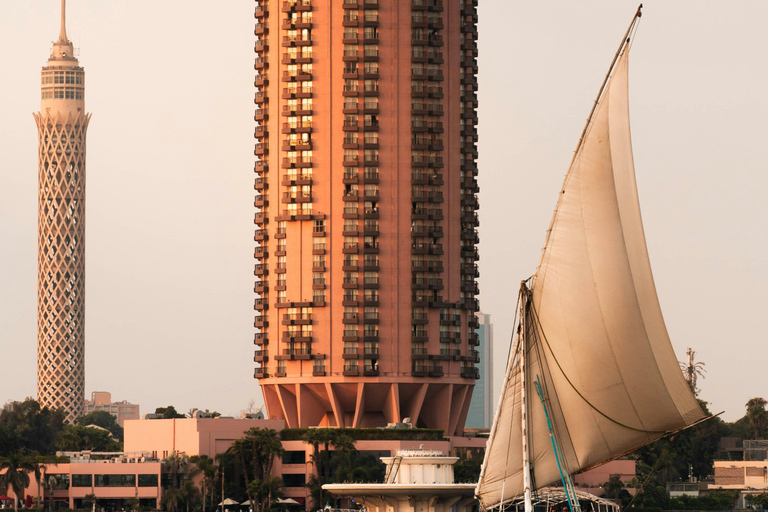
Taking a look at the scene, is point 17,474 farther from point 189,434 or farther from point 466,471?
point 466,471

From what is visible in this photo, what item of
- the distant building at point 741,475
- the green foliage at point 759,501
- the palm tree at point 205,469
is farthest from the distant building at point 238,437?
the distant building at point 741,475

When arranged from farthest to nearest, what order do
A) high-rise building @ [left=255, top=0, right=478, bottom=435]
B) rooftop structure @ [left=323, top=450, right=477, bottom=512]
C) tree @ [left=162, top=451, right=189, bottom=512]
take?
high-rise building @ [left=255, top=0, right=478, bottom=435] < tree @ [left=162, top=451, right=189, bottom=512] < rooftop structure @ [left=323, top=450, right=477, bottom=512]

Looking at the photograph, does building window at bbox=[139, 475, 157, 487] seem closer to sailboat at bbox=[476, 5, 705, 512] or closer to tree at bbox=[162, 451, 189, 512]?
tree at bbox=[162, 451, 189, 512]

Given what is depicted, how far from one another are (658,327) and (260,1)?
364 feet

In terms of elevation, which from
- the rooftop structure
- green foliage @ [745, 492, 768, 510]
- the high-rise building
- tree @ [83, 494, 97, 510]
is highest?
the high-rise building

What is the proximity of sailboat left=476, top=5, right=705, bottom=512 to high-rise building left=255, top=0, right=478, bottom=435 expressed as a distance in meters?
97.3

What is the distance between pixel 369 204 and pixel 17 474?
43.0 meters

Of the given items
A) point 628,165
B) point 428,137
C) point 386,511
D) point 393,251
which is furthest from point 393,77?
point 628,165

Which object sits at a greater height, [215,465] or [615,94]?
[615,94]

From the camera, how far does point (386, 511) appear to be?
12181cm

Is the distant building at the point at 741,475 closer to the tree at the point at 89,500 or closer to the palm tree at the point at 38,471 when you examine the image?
the tree at the point at 89,500

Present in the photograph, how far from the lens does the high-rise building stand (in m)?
166

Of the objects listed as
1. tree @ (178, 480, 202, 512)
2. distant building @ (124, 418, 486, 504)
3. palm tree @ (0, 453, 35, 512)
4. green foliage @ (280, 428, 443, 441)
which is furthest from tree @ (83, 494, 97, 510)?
green foliage @ (280, 428, 443, 441)

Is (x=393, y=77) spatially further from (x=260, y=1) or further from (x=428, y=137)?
(x=260, y=1)
